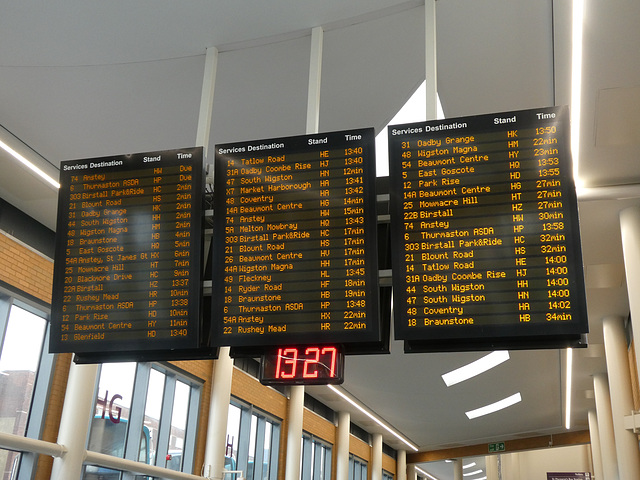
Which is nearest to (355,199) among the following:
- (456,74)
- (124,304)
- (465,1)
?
(124,304)

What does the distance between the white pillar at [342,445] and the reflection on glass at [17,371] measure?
1126cm

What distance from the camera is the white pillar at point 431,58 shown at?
4484 millimetres

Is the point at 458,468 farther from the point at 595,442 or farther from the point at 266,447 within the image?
the point at 266,447

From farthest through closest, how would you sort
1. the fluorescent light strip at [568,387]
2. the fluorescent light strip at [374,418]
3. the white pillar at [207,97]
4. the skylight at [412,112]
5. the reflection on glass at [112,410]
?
the fluorescent light strip at [374,418] < the fluorescent light strip at [568,387] < the reflection on glass at [112,410] < the skylight at [412,112] < the white pillar at [207,97]

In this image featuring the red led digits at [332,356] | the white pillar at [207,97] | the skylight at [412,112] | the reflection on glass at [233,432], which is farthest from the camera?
the reflection on glass at [233,432]

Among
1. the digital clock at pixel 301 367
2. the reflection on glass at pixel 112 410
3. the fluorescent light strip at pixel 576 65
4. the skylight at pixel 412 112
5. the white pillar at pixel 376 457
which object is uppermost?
the skylight at pixel 412 112

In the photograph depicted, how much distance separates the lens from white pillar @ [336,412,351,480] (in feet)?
59.6

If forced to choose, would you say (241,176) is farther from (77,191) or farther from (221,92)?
(221,92)

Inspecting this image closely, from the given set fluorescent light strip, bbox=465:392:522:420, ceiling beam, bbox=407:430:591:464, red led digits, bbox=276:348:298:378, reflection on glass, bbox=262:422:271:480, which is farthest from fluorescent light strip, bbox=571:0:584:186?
ceiling beam, bbox=407:430:591:464

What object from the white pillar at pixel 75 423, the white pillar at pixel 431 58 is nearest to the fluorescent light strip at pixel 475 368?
the white pillar at pixel 75 423

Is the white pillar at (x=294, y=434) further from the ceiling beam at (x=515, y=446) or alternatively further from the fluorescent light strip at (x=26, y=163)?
the ceiling beam at (x=515, y=446)

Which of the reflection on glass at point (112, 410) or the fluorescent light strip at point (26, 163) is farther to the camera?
the reflection on glass at point (112, 410)

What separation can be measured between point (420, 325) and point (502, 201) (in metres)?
0.89

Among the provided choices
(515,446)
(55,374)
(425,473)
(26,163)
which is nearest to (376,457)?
(515,446)
